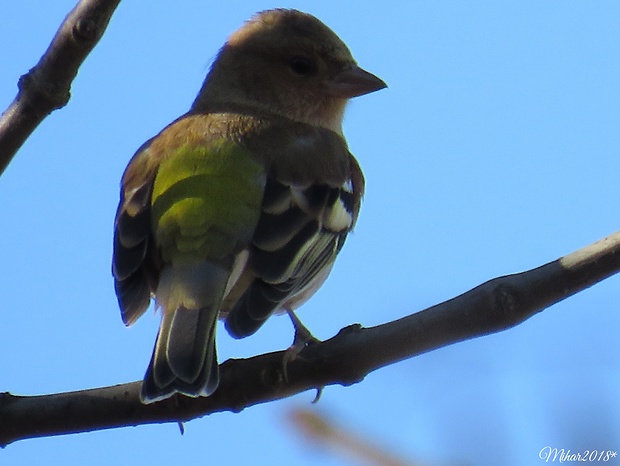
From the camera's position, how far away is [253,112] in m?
5.73

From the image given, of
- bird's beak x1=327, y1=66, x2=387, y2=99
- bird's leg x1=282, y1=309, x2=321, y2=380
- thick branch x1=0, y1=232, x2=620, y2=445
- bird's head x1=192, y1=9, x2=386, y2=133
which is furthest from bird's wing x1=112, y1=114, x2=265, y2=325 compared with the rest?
bird's beak x1=327, y1=66, x2=387, y2=99

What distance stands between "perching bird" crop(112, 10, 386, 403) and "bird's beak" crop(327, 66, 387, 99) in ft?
1.15

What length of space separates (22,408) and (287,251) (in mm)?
1410

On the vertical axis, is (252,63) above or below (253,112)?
above

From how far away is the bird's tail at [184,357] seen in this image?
11.2 ft

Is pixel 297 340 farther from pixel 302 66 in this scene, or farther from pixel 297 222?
pixel 302 66

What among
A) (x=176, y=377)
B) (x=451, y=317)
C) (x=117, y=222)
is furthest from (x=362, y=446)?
(x=117, y=222)

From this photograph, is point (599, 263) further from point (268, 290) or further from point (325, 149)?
point (325, 149)

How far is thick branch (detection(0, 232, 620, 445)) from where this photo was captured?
306 centimetres

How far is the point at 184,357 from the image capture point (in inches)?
147

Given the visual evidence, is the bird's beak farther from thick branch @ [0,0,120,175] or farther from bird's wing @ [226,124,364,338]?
thick branch @ [0,0,120,175]

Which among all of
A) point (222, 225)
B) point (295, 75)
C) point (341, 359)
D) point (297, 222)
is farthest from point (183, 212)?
point (295, 75)

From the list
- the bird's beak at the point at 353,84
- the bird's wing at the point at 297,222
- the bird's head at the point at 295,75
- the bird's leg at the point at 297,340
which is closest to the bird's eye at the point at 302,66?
the bird's head at the point at 295,75

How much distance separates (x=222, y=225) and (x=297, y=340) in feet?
1.99
